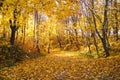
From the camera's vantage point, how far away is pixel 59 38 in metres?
52.4

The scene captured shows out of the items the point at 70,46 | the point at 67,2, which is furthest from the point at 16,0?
the point at 70,46

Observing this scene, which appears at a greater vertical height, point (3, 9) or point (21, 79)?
point (3, 9)

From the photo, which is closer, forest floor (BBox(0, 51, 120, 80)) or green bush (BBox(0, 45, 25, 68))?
forest floor (BBox(0, 51, 120, 80))

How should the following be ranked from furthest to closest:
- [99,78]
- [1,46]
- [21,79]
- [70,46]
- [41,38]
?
[70,46]
[41,38]
[1,46]
[21,79]
[99,78]

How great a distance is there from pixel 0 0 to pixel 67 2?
3817 millimetres

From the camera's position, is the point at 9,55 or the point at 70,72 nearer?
the point at 70,72

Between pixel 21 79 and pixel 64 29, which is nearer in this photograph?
pixel 21 79

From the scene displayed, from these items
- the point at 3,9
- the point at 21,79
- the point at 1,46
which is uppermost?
the point at 3,9

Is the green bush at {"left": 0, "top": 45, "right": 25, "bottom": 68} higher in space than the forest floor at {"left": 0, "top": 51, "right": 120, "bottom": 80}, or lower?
higher

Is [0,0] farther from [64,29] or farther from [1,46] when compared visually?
[64,29]

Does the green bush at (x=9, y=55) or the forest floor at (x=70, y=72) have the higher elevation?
the green bush at (x=9, y=55)

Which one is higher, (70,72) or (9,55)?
(9,55)

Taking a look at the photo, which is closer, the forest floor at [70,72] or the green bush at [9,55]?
the forest floor at [70,72]

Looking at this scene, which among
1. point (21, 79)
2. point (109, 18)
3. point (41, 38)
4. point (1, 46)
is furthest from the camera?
point (41, 38)
